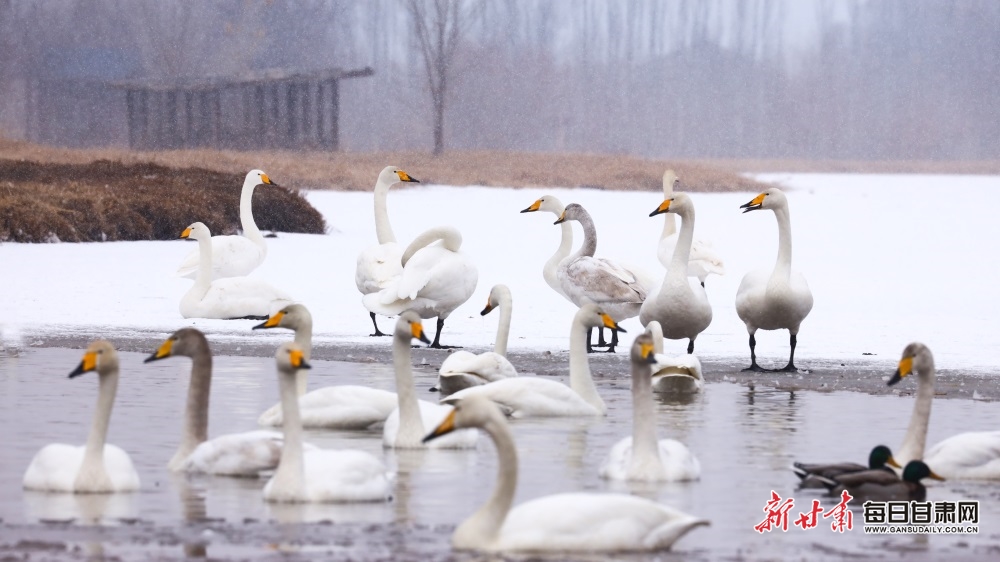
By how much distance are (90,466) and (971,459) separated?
3.66 m

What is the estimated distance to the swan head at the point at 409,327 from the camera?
24.7 ft

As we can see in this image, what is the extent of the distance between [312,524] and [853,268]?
14.5 metres

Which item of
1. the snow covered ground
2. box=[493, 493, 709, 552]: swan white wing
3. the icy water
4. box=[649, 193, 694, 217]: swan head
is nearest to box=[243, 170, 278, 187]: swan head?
the snow covered ground

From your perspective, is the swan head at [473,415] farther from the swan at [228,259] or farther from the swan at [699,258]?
the swan at [228,259]

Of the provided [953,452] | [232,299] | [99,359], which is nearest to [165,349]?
[99,359]

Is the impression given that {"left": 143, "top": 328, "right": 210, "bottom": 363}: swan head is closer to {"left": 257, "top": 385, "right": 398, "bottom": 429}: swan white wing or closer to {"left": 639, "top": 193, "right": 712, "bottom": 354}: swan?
{"left": 257, "top": 385, "right": 398, "bottom": 429}: swan white wing

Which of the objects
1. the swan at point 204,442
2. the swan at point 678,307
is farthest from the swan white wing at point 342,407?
the swan at point 678,307

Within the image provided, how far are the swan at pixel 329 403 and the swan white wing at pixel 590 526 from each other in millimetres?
2871

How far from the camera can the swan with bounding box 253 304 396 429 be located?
8.12 m

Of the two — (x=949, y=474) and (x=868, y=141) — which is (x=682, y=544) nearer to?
(x=949, y=474)

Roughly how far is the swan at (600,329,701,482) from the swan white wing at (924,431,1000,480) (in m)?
1.08

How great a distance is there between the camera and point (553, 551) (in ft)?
17.3

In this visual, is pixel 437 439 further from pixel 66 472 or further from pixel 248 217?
pixel 248 217

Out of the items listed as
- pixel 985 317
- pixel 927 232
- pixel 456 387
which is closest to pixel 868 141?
pixel 927 232
